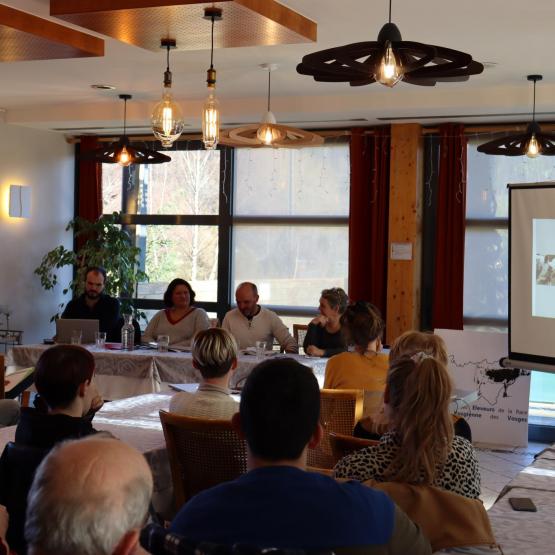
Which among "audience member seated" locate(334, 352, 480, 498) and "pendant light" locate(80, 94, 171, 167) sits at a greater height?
"pendant light" locate(80, 94, 171, 167)

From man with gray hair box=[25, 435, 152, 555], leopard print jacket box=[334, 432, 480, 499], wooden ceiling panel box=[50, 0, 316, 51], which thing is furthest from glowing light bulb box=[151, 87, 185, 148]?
man with gray hair box=[25, 435, 152, 555]

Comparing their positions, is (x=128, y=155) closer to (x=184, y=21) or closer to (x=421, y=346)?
(x=184, y=21)

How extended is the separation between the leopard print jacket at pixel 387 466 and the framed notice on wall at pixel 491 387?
15.6 ft

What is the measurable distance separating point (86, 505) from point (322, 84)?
6.58 m

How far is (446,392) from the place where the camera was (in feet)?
8.36

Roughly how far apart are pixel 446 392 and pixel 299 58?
15.0 feet

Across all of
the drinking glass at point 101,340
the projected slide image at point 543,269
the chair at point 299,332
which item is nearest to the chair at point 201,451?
the projected slide image at point 543,269

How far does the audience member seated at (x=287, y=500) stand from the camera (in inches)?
68.9

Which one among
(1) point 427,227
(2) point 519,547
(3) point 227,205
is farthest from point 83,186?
(2) point 519,547

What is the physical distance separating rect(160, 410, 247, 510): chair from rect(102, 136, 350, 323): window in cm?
596

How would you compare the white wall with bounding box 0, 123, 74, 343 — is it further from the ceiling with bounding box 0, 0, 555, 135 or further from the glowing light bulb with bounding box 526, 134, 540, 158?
the glowing light bulb with bounding box 526, 134, 540, 158

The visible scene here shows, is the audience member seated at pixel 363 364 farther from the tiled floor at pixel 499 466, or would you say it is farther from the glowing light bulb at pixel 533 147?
the glowing light bulb at pixel 533 147

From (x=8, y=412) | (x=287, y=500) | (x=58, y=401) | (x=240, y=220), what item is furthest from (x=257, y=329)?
(x=287, y=500)

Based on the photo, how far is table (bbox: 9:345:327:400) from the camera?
6.50m
